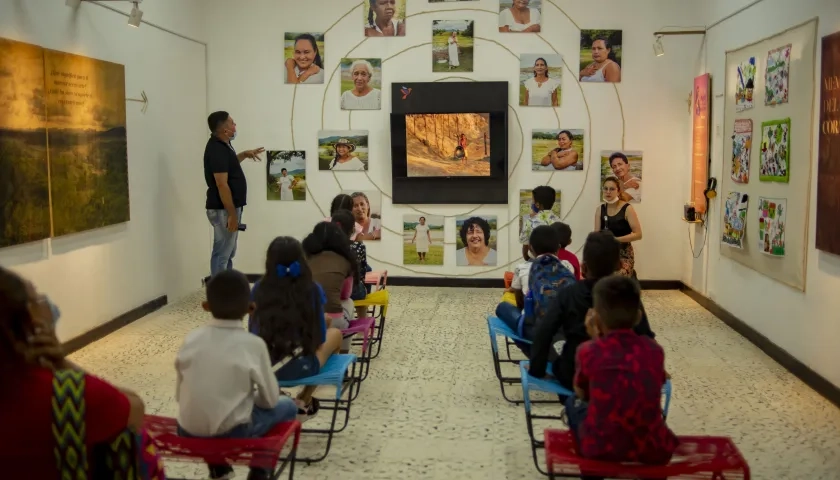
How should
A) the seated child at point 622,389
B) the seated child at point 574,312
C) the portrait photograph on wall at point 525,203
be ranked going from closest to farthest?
1. the seated child at point 622,389
2. the seated child at point 574,312
3. the portrait photograph on wall at point 525,203

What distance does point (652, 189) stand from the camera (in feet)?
28.6

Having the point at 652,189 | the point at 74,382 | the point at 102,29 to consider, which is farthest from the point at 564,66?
the point at 74,382

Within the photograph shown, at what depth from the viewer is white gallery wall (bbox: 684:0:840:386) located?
199 inches

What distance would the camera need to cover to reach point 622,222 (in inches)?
292

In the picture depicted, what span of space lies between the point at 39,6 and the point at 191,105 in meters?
2.83

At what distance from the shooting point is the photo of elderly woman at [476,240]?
29.0 ft

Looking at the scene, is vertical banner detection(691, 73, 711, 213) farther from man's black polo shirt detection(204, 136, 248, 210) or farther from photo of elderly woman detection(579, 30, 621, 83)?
man's black polo shirt detection(204, 136, 248, 210)

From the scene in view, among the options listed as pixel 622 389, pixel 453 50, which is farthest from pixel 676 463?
pixel 453 50

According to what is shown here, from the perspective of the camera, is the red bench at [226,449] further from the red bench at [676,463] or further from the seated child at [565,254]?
the seated child at [565,254]

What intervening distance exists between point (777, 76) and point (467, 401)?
133 inches

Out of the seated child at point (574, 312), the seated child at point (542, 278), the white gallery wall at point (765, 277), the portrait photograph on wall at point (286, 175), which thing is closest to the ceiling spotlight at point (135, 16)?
the portrait photograph on wall at point (286, 175)

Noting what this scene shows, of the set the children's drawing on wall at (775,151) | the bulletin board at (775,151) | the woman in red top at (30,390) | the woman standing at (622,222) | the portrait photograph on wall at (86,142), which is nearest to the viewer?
the woman in red top at (30,390)

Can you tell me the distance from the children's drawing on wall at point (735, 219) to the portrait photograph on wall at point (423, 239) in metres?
3.05

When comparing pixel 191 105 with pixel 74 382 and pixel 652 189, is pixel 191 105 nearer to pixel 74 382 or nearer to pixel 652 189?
pixel 652 189
